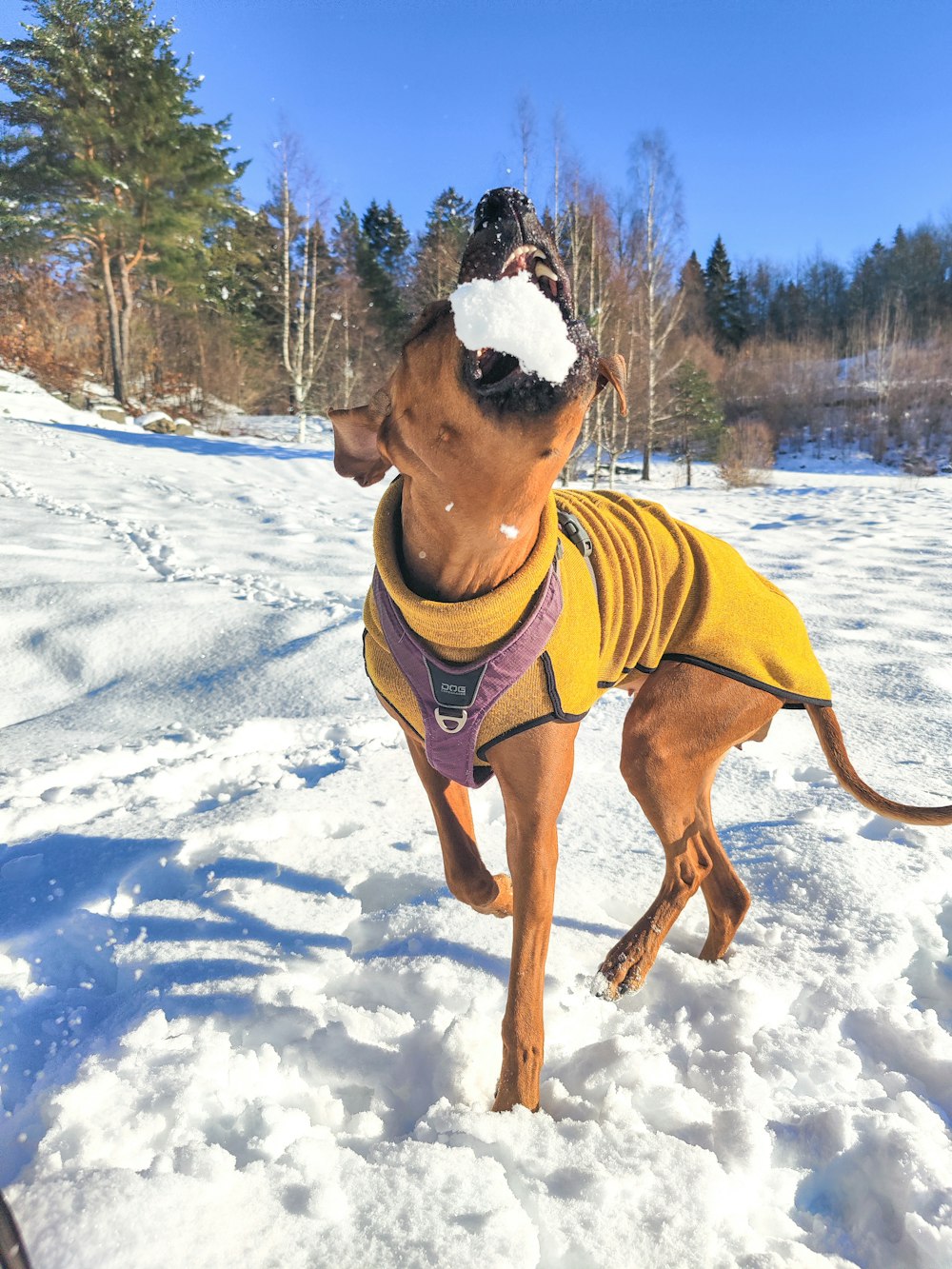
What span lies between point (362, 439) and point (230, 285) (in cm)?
2559

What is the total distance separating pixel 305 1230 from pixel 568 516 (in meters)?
1.38

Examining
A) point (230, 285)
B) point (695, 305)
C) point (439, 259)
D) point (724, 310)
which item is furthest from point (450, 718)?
point (724, 310)

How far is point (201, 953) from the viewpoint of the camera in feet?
5.29

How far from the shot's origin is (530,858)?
4.50 feet

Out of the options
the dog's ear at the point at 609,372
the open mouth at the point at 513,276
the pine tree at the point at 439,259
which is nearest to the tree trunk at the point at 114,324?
the pine tree at the point at 439,259

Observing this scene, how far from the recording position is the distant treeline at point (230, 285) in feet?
48.4

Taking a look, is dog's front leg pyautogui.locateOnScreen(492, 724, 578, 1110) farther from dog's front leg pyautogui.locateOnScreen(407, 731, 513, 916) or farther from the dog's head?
the dog's head

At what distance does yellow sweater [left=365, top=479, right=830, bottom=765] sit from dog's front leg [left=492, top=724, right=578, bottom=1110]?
54 millimetres

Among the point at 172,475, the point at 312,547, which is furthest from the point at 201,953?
the point at 172,475

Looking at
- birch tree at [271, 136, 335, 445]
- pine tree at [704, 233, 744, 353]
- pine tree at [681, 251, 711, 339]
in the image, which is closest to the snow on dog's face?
birch tree at [271, 136, 335, 445]

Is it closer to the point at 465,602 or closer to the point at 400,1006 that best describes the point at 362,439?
the point at 465,602

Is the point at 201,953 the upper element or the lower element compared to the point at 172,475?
lower

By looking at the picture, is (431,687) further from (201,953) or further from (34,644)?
(34,644)

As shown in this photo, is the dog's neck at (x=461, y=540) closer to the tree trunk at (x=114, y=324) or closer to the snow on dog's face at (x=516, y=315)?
the snow on dog's face at (x=516, y=315)
